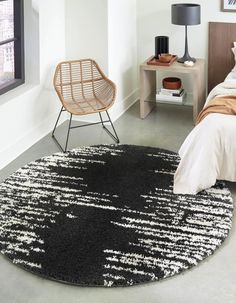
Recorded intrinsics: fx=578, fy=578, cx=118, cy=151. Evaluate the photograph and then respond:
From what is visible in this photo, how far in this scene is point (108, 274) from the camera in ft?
10.0

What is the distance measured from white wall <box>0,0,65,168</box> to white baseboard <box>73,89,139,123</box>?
312 mm

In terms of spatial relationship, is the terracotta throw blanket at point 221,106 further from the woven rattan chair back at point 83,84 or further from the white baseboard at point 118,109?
the white baseboard at point 118,109

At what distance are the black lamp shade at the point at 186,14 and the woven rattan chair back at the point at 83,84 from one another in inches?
34.2

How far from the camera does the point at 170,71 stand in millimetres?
5352

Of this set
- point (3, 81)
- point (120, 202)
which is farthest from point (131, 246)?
point (3, 81)

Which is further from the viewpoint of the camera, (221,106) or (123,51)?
(123,51)

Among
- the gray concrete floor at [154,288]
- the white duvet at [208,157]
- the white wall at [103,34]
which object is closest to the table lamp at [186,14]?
the white wall at [103,34]

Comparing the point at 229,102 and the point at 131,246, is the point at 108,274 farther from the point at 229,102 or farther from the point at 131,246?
the point at 229,102

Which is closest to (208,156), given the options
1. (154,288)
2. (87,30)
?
(154,288)

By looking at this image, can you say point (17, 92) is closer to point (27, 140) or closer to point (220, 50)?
point (27, 140)

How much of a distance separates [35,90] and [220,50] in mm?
1847

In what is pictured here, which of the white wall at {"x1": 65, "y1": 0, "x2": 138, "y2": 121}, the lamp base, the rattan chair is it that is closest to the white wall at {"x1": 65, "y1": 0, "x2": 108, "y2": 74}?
the white wall at {"x1": 65, "y1": 0, "x2": 138, "y2": 121}

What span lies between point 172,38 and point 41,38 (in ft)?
4.83

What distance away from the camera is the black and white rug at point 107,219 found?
3.13m
